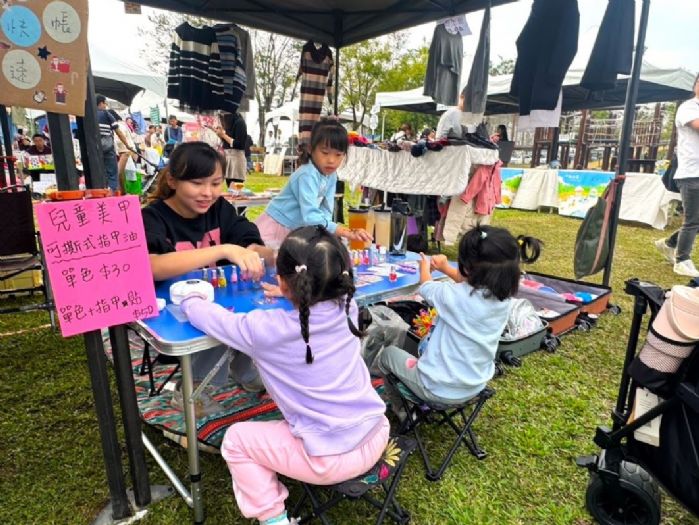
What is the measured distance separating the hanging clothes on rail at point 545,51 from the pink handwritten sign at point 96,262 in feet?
11.4

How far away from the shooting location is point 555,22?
3.49 m

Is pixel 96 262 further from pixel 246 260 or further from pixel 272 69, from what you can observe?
pixel 272 69

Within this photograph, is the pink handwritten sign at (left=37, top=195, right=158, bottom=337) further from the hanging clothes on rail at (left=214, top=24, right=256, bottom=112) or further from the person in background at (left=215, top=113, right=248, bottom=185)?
the person in background at (left=215, top=113, right=248, bottom=185)

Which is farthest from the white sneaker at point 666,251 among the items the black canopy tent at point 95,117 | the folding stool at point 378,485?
the folding stool at point 378,485

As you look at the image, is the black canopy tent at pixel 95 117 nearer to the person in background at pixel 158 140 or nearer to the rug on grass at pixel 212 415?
the rug on grass at pixel 212 415

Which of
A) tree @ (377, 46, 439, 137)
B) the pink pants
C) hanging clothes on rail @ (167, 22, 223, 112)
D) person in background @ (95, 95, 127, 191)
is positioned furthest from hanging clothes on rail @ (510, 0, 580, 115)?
tree @ (377, 46, 439, 137)

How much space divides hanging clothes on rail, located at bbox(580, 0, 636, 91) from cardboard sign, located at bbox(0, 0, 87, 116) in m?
3.82

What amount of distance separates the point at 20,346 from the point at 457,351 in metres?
3.06

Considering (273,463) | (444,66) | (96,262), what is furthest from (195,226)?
(444,66)

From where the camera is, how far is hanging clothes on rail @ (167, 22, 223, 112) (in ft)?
14.5

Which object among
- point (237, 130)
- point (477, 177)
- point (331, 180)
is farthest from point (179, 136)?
point (331, 180)

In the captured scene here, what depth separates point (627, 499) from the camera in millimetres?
1691

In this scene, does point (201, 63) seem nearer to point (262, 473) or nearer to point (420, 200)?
point (420, 200)

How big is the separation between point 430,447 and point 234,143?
5820 millimetres
